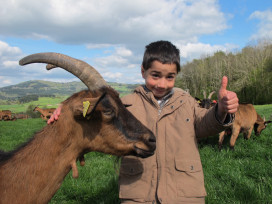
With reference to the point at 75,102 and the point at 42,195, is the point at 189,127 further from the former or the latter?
the point at 42,195

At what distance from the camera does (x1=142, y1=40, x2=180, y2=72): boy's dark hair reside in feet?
9.52

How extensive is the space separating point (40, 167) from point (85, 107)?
87cm

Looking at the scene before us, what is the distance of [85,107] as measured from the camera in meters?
2.49

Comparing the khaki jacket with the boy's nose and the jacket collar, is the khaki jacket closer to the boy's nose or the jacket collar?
the jacket collar

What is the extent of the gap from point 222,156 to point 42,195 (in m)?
5.75

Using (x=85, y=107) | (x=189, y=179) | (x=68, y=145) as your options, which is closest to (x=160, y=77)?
(x=85, y=107)

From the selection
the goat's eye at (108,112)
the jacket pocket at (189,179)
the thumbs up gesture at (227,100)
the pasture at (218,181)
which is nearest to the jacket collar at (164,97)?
the goat's eye at (108,112)

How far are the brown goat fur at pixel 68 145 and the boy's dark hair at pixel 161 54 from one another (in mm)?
635

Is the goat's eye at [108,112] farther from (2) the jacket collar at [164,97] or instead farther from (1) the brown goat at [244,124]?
(1) the brown goat at [244,124]

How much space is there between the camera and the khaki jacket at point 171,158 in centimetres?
262

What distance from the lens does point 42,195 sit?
2539 mm

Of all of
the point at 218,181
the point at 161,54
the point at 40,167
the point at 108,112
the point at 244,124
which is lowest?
the point at 218,181

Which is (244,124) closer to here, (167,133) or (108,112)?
(167,133)

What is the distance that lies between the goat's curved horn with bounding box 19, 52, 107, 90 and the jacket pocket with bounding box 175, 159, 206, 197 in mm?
1402
